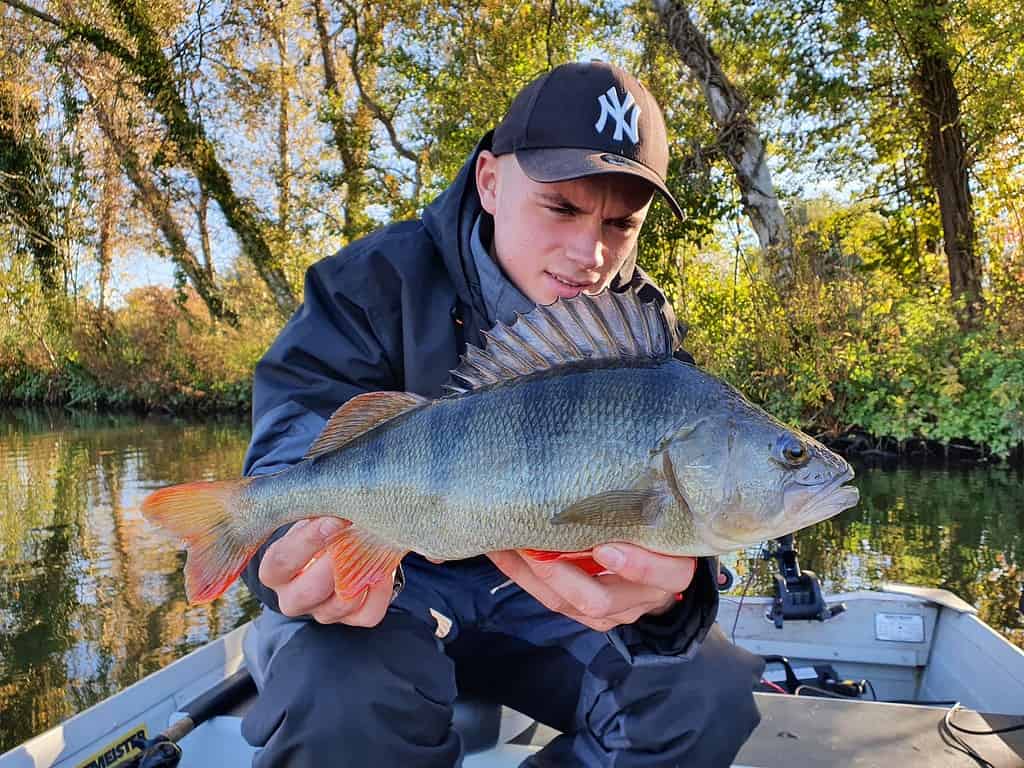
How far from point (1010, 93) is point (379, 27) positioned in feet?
37.3

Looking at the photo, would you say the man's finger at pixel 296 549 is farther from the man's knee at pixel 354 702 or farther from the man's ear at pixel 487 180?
the man's ear at pixel 487 180

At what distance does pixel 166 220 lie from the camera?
1838 centimetres

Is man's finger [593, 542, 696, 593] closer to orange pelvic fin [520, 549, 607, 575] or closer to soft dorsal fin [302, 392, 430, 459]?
orange pelvic fin [520, 549, 607, 575]

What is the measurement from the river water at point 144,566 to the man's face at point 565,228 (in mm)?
3714

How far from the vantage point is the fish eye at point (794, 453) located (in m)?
1.38

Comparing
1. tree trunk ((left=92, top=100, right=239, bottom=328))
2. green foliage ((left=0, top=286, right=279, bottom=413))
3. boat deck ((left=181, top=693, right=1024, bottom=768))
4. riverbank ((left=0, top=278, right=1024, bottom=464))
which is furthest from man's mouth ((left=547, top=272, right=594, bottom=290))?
tree trunk ((left=92, top=100, right=239, bottom=328))

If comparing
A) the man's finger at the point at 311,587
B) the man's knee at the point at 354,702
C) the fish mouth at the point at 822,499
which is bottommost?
the man's knee at the point at 354,702

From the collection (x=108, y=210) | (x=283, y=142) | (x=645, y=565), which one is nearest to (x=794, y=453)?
(x=645, y=565)

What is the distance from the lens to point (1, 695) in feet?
14.8

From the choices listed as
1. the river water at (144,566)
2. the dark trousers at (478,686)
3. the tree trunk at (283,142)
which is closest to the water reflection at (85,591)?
the river water at (144,566)

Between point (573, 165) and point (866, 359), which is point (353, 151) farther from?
point (573, 165)

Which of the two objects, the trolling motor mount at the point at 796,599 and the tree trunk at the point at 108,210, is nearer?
the trolling motor mount at the point at 796,599

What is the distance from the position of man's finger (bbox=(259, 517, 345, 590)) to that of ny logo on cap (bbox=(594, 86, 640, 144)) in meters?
1.14

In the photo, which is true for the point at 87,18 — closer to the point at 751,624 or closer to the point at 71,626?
the point at 71,626
